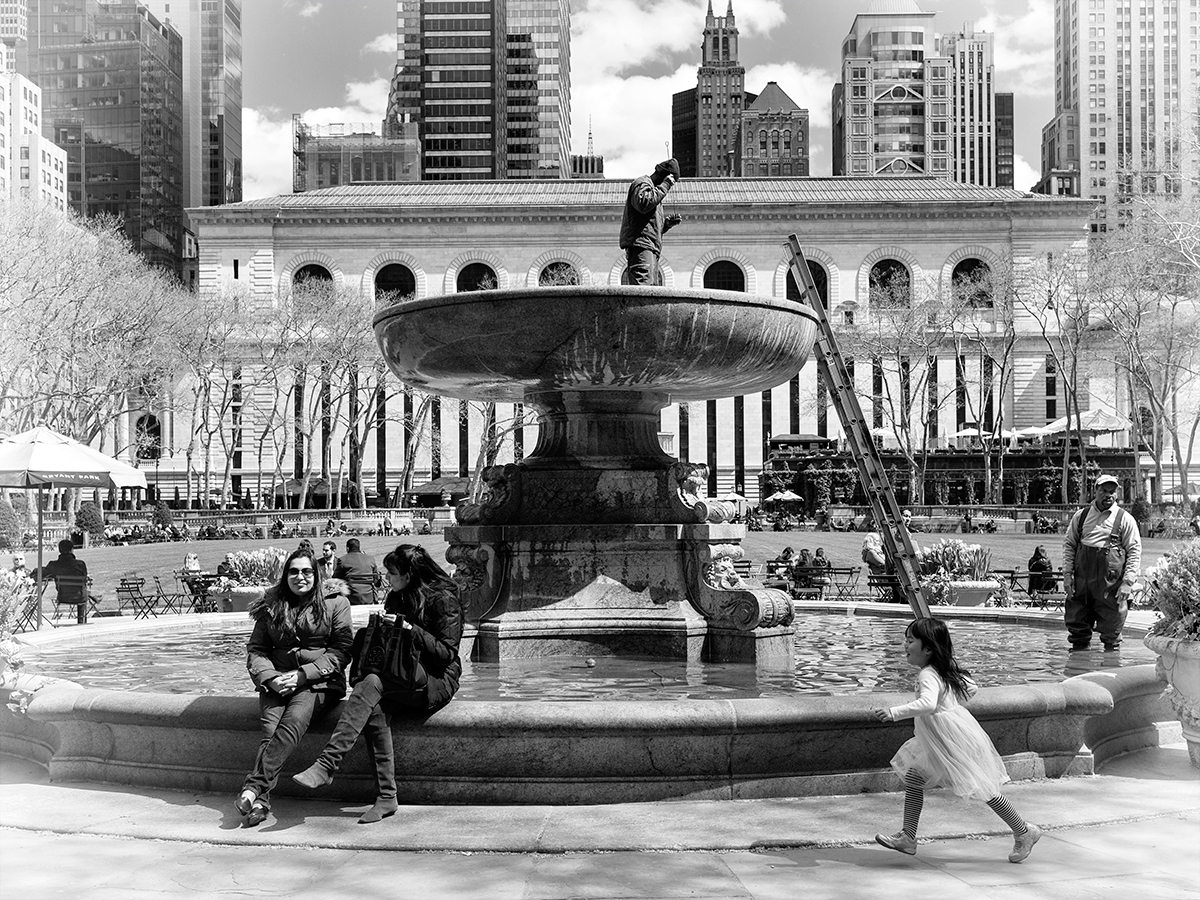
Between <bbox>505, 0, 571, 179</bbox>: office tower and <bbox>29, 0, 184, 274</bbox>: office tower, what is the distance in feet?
149

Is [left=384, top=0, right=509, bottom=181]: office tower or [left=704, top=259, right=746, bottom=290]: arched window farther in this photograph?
[left=384, top=0, right=509, bottom=181]: office tower

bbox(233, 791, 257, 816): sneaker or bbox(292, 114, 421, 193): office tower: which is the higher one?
bbox(292, 114, 421, 193): office tower

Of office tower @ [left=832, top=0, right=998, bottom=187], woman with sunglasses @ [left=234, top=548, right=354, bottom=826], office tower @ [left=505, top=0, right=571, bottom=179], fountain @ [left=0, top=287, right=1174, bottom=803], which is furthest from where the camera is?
office tower @ [left=505, top=0, right=571, bottom=179]

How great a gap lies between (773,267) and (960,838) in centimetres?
7538

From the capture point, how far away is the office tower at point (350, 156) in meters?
170

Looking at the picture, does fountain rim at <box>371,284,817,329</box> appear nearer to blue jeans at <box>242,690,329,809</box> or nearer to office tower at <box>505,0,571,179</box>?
blue jeans at <box>242,690,329,809</box>

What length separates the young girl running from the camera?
17.8 feet

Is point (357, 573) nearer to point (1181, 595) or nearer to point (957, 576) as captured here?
point (957, 576)

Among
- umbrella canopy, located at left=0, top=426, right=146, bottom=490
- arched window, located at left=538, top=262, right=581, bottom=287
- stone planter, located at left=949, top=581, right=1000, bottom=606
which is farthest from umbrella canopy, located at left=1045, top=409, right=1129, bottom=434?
umbrella canopy, located at left=0, top=426, right=146, bottom=490

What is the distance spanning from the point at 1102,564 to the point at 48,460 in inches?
504

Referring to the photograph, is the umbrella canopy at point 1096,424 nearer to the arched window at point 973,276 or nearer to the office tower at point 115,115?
the arched window at point 973,276

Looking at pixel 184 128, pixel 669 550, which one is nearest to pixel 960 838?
→ pixel 669 550

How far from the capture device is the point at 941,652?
5.68 metres

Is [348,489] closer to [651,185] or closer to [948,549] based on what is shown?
[948,549]
